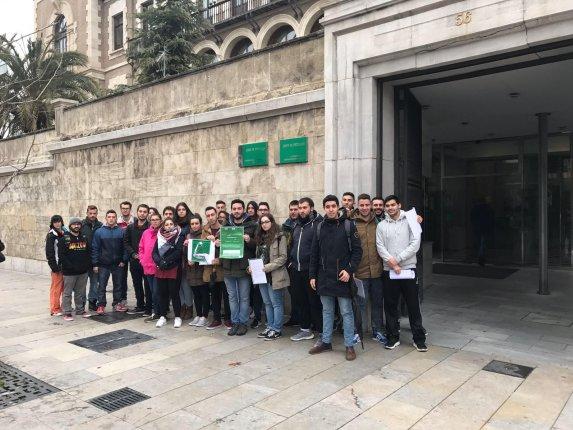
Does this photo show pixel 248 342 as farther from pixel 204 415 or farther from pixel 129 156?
pixel 129 156

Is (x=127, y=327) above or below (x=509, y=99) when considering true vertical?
below

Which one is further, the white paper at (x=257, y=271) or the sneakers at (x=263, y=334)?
the sneakers at (x=263, y=334)

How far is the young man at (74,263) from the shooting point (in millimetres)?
8070

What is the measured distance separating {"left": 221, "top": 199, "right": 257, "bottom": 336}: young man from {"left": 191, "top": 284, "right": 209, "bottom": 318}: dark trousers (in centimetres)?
65

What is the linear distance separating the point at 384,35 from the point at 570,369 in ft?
15.5

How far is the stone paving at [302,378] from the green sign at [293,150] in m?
2.91

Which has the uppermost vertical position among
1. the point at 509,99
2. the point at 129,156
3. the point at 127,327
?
the point at 509,99

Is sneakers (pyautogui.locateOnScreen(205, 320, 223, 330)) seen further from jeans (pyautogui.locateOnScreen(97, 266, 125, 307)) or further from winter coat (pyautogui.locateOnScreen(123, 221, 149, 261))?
jeans (pyautogui.locateOnScreen(97, 266, 125, 307))

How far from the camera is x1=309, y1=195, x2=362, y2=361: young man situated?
566 cm

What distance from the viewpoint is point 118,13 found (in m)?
30.6

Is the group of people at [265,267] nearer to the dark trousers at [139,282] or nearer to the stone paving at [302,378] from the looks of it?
the dark trousers at [139,282]

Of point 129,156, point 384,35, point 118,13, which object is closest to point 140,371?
point 384,35

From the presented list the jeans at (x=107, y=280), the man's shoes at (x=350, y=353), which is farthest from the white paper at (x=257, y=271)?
the jeans at (x=107, y=280)

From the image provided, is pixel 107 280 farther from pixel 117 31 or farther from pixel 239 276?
pixel 117 31
